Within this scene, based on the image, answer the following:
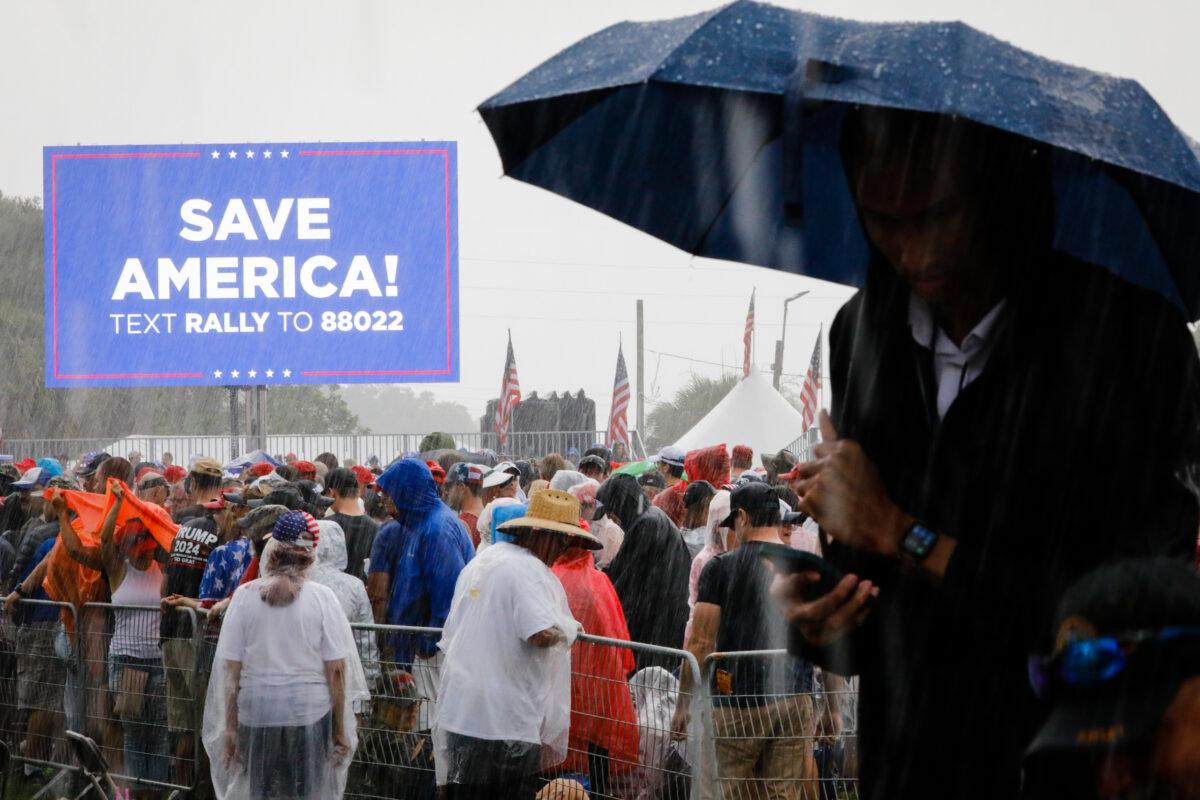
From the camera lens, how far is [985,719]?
7.11ft

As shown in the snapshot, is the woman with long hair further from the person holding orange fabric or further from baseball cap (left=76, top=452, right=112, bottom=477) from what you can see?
baseball cap (left=76, top=452, right=112, bottom=477)

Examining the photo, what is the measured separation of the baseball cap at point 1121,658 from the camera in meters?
1.54

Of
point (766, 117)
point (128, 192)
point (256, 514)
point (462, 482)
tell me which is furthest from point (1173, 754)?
point (128, 192)

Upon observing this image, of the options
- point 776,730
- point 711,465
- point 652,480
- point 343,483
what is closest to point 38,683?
point 343,483

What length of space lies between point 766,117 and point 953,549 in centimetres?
80

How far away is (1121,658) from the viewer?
1568 mm

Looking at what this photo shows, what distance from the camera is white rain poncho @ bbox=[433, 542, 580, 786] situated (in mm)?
6180

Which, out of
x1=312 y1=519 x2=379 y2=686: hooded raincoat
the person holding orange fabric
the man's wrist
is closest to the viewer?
the man's wrist

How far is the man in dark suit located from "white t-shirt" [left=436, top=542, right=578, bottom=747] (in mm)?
3955

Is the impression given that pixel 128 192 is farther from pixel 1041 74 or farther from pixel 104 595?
pixel 1041 74

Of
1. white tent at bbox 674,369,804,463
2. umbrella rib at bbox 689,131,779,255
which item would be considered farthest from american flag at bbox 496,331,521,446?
umbrella rib at bbox 689,131,779,255

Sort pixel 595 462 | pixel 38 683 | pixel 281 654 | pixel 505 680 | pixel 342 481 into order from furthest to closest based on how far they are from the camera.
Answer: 1. pixel 595 462
2. pixel 38 683
3. pixel 342 481
4. pixel 281 654
5. pixel 505 680

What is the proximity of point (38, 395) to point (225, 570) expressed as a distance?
6677 centimetres

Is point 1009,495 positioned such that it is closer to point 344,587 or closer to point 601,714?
point 601,714
